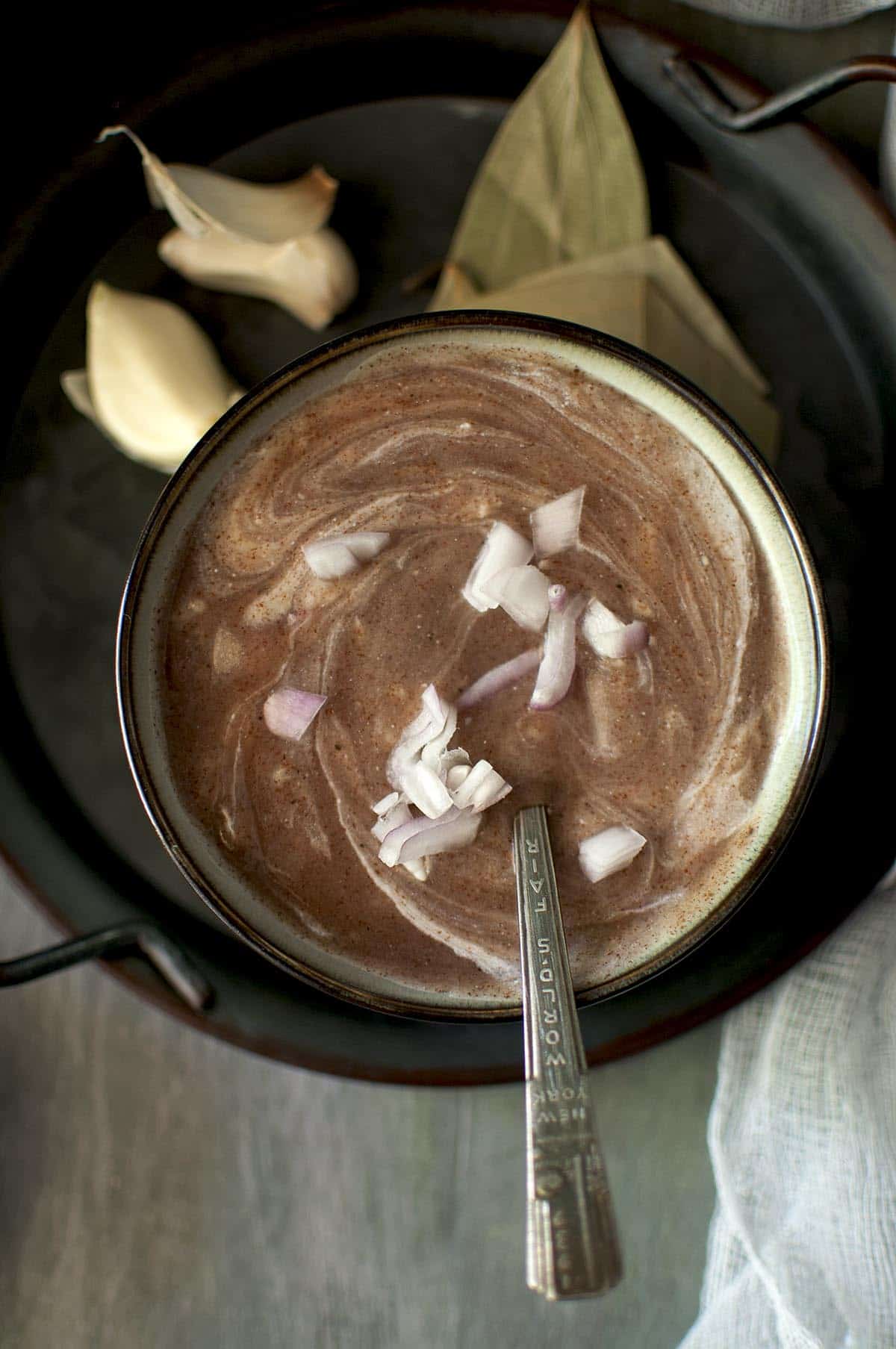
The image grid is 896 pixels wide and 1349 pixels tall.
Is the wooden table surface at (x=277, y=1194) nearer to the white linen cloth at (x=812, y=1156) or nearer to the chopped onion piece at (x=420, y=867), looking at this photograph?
the white linen cloth at (x=812, y=1156)

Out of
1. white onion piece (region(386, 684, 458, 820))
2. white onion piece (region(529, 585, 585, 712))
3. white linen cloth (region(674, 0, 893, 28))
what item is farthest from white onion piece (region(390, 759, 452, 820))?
white linen cloth (region(674, 0, 893, 28))

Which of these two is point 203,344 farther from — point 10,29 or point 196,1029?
point 196,1029

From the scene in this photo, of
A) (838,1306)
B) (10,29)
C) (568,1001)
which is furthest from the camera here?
(10,29)

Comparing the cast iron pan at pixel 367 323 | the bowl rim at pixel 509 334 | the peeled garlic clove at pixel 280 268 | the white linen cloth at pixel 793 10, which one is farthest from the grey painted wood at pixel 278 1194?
the white linen cloth at pixel 793 10

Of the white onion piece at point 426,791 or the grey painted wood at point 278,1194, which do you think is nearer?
the white onion piece at point 426,791

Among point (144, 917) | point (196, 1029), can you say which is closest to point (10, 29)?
point (144, 917)

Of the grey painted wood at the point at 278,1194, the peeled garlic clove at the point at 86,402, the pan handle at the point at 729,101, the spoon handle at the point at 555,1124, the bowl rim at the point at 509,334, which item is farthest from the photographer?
the grey painted wood at the point at 278,1194

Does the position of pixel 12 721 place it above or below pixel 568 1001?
above

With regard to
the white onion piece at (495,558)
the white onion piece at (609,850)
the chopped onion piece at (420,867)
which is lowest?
the white onion piece at (609,850)
